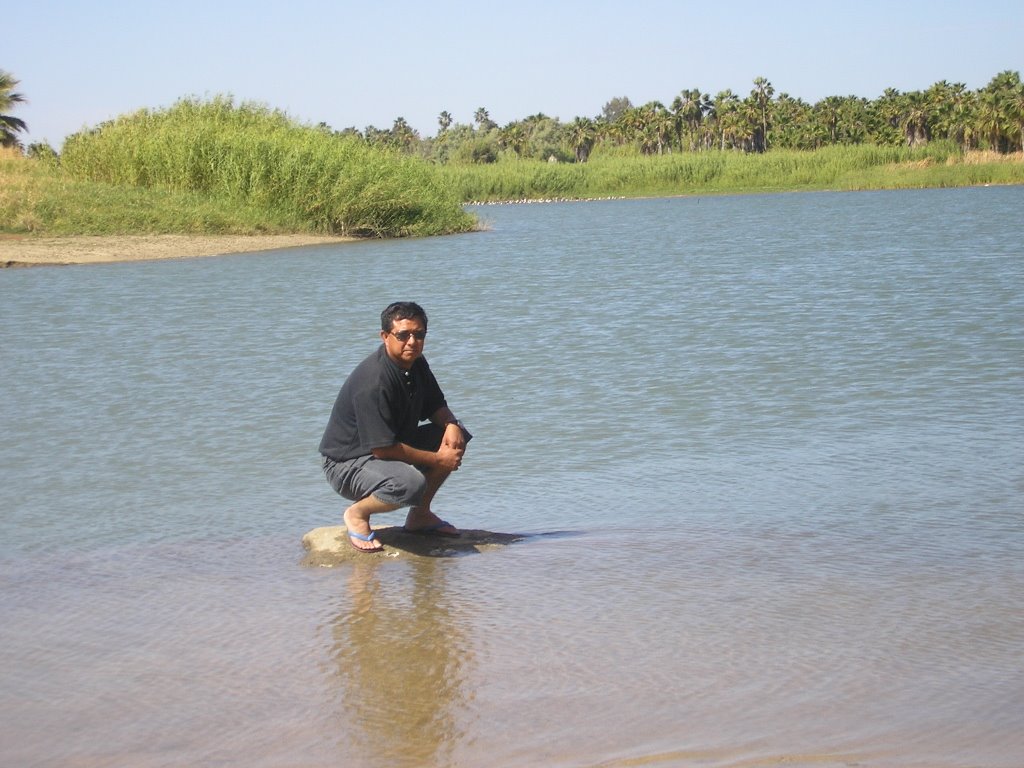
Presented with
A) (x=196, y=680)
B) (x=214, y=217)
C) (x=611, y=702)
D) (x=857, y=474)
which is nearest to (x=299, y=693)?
(x=196, y=680)

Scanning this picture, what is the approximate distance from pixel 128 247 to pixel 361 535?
27104 mm

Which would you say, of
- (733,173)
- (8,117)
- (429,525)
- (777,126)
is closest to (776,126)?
(777,126)

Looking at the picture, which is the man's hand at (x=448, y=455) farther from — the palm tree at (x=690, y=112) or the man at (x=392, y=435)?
the palm tree at (x=690, y=112)

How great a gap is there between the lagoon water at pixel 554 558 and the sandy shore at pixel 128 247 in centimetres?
1353

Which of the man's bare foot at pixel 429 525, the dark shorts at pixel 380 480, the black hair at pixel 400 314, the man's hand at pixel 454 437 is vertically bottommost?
the man's bare foot at pixel 429 525

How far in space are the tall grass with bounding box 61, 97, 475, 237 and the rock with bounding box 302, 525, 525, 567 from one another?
31.7 metres

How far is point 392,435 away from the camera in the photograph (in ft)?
19.3

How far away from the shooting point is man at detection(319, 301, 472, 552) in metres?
5.82

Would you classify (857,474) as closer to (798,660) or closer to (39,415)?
(798,660)

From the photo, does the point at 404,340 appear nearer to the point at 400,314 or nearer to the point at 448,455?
the point at 400,314

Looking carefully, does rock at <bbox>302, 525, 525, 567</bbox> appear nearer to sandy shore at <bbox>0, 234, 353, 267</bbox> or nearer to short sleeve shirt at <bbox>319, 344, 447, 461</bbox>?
short sleeve shirt at <bbox>319, 344, 447, 461</bbox>

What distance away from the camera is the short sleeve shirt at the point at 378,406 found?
5.84 meters

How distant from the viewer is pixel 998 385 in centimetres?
1076

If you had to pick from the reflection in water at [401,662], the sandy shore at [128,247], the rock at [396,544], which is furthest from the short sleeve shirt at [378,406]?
the sandy shore at [128,247]
